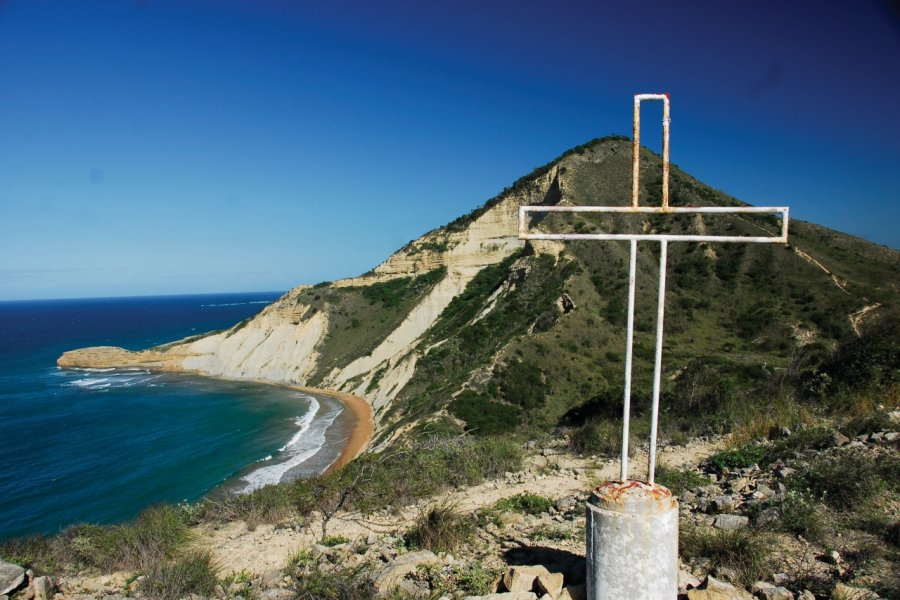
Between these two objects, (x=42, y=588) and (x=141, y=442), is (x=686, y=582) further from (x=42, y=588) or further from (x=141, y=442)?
(x=141, y=442)

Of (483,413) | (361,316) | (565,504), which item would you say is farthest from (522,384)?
(361,316)

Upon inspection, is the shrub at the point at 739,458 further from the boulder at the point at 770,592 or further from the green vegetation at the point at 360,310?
the green vegetation at the point at 360,310

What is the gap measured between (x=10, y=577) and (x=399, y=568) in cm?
386

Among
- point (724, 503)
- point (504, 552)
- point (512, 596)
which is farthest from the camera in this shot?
point (724, 503)

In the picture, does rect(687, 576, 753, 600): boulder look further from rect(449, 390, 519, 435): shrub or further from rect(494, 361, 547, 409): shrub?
rect(494, 361, 547, 409): shrub

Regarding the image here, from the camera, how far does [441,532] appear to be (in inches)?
234

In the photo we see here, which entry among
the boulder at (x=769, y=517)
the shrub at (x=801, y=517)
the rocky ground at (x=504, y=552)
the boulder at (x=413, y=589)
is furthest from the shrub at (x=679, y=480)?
the boulder at (x=413, y=589)

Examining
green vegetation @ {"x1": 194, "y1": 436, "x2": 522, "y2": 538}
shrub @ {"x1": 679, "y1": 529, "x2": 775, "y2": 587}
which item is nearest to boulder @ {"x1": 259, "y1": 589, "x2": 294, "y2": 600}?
green vegetation @ {"x1": 194, "y1": 436, "x2": 522, "y2": 538}

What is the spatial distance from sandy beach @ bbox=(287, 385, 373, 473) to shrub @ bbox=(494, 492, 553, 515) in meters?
17.1

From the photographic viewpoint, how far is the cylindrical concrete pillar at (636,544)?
3822mm

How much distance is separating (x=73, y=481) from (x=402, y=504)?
83.1 ft

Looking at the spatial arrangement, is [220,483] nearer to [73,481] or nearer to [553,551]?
[73,481]

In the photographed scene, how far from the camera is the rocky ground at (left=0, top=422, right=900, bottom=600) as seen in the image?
4.59 metres

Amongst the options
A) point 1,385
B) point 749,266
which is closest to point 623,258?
point 749,266
